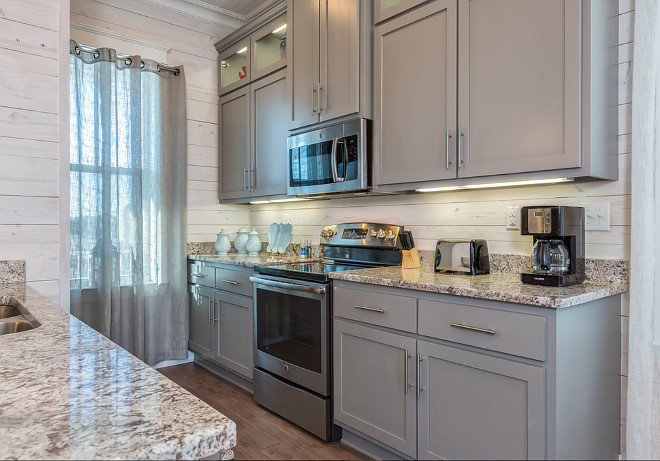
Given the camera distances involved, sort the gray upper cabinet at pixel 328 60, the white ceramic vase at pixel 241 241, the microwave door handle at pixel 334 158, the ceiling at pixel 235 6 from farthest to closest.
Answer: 1. the white ceramic vase at pixel 241 241
2. the ceiling at pixel 235 6
3. the microwave door handle at pixel 334 158
4. the gray upper cabinet at pixel 328 60

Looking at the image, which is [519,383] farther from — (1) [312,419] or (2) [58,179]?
(2) [58,179]

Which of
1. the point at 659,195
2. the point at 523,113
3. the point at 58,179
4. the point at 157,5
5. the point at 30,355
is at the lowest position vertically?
the point at 30,355

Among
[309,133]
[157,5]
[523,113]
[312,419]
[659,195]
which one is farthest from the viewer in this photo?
[157,5]

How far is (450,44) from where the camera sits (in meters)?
1.57

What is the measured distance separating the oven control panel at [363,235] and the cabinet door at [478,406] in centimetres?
77

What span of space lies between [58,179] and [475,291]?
1542 millimetres

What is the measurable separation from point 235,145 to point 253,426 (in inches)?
72.8

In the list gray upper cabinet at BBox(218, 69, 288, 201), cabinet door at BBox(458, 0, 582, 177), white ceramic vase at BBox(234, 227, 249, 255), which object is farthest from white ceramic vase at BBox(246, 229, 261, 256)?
cabinet door at BBox(458, 0, 582, 177)

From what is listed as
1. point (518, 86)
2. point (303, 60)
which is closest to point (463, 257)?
point (518, 86)

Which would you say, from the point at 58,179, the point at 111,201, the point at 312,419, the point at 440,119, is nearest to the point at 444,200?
the point at 440,119

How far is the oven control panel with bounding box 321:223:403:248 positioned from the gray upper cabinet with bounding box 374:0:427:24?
0.89 meters

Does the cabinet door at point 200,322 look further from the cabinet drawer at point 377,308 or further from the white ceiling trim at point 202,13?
the white ceiling trim at point 202,13

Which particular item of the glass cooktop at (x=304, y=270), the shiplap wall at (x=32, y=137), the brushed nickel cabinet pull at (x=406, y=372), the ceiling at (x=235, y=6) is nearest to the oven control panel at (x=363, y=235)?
the glass cooktop at (x=304, y=270)

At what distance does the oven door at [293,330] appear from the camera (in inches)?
68.5
